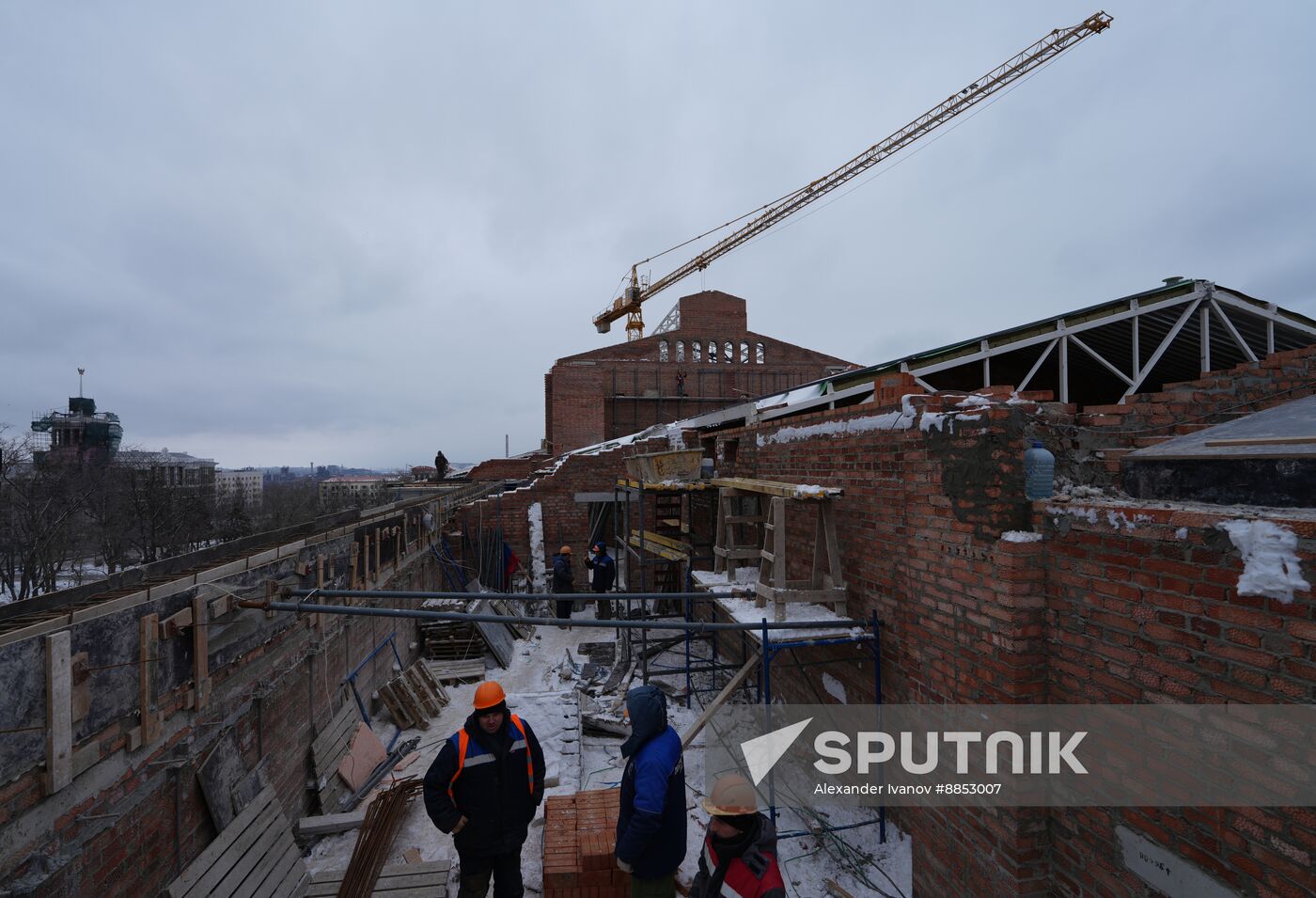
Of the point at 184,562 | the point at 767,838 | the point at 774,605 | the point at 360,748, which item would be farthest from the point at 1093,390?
the point at 184,562

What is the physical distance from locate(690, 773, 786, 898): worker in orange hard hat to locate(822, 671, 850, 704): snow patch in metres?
2.87

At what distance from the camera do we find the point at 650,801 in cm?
284

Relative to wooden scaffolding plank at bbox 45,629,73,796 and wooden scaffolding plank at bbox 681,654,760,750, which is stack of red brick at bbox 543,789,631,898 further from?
wooden scaffolding plank at bbox 45,629,73,796

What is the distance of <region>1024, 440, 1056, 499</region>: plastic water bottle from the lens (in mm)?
3215

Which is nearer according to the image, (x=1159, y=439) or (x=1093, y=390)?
(x=1159, y=439)

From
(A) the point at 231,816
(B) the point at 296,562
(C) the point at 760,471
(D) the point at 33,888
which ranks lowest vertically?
(A) the point at 231,816

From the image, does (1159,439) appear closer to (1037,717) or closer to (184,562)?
(1037,717)

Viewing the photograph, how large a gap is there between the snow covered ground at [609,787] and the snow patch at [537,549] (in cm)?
545

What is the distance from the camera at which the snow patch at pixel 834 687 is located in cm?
511

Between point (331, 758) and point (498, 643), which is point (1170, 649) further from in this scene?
point (498, 643)

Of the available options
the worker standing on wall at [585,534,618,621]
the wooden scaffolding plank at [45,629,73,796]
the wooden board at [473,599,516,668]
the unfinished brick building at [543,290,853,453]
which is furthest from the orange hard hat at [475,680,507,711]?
the unfinished brick building at [543,290,853,453]

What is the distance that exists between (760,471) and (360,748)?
537cm

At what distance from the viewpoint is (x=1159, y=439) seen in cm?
405

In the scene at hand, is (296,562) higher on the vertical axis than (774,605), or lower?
higher
